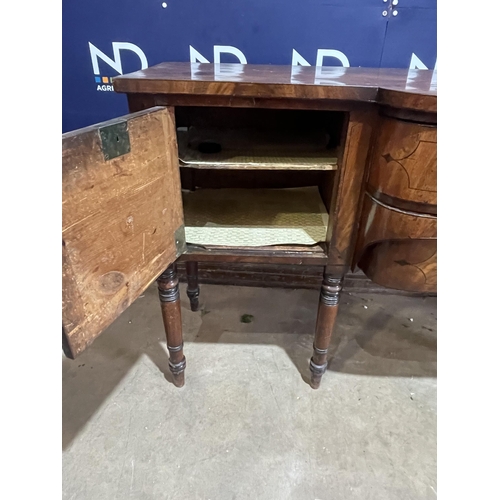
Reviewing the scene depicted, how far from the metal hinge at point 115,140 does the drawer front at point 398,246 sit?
0.46 metres

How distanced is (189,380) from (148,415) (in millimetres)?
149

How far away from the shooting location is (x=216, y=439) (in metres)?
0.93

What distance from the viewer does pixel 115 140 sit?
0.55m

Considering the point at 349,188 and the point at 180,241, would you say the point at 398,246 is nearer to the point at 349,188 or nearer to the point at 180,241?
the point at 349,188

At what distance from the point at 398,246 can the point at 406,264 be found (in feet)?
0.14

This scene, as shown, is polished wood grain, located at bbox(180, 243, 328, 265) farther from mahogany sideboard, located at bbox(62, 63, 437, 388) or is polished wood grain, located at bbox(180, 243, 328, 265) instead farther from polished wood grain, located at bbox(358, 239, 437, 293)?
polished wood grain, located at bbox(358, 239, 437, 293)

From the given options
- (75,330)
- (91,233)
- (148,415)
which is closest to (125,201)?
(91,233)

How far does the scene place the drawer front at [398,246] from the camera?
700 millimetres

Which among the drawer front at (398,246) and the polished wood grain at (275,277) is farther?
the polished wood grain at (275,277)

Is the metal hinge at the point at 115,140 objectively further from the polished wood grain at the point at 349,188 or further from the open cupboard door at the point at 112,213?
the polished wood grain at the point at 349,188

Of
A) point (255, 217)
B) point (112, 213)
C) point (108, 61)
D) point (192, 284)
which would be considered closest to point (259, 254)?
point (255, 217)

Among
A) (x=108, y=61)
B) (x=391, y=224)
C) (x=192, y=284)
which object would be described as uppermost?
(x=108, y=61)

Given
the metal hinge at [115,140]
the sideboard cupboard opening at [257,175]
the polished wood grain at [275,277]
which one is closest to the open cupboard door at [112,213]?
the metal hinge at [115,140]
